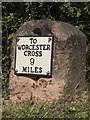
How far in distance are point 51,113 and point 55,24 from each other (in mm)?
1498

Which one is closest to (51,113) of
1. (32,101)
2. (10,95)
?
(32,101)

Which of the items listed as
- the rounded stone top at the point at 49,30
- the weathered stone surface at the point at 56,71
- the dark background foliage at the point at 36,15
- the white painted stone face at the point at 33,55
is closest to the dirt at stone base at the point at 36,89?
the weathered stone surface at the point at 56,71

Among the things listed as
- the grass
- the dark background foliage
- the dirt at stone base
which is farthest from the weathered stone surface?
the dark background foliage

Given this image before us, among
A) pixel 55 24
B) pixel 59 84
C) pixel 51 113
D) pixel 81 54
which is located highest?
pixel 55 24

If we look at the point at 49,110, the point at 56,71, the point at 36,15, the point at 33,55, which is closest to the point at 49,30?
the point at 33,55

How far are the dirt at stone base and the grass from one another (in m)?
0.16

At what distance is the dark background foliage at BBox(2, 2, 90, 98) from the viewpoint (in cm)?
784

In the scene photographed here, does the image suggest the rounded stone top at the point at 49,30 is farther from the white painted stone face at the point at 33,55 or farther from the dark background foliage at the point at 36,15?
the dark background foliage at the point at 36,15

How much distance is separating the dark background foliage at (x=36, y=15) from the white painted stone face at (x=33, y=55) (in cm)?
161

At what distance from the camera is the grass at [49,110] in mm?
5156

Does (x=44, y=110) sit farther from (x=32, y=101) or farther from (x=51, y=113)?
(x=32, y=101)

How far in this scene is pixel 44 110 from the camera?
5.32 meters

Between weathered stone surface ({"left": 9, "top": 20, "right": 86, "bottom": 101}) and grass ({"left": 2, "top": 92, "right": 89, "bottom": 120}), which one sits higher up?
weathered stone surface ({"left": 9, "top": 20, "right": 86, "bottom": 101})

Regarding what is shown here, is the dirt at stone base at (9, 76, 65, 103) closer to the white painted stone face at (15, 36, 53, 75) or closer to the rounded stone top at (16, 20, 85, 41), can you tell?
the white painted stone face at (15, 36, 53, 75)
